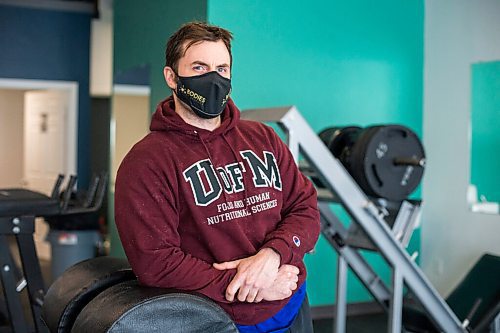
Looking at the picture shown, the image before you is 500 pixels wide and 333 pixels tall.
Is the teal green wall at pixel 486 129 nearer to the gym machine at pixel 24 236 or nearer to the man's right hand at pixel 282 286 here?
the gym machine at pixel 24 236

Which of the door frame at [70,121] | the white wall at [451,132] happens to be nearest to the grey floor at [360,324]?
the white wall at [451,132]

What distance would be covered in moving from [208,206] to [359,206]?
1.44 m

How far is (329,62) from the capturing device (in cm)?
452

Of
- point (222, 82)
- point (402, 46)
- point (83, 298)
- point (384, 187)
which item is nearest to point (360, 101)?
point (402, 46)

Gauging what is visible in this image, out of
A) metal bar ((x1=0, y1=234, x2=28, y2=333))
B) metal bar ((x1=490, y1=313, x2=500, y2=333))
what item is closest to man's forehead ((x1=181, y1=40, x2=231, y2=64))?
metal bar ((x1=0, y1=234, x2=28, y2=333))

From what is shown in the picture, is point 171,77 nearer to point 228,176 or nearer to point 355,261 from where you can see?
point 228,176

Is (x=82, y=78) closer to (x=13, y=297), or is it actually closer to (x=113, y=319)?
(x=13, y=297)

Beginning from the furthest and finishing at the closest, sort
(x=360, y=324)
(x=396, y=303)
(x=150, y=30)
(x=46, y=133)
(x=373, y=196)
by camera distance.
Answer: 1. (x=46, y=133)
2. (x=150, y=30)
3. (x=360, y=324)
4. (x=373, y=196)
5. (x=396, y=303)

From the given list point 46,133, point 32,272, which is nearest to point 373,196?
point 32,272

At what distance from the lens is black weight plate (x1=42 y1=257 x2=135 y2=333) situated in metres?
1.44

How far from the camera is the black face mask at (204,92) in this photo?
5.20 ft

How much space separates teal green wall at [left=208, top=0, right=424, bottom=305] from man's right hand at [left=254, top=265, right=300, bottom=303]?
2.64 metres

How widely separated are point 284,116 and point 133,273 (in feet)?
4.13

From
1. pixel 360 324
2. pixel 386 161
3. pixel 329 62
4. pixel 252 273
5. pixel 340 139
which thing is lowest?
pixel 360 324
